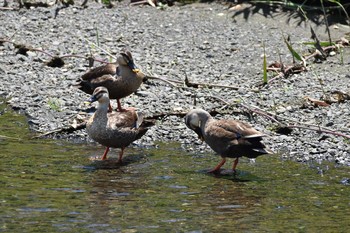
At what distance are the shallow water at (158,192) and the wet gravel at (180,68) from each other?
2.44 ft

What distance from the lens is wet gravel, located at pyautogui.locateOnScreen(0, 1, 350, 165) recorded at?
41.7 ft

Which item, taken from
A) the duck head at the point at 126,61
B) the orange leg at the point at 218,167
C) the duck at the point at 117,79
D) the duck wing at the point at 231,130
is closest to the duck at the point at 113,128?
the duck wing at the point at 231,130

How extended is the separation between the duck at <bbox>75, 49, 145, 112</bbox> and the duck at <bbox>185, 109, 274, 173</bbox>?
235cm

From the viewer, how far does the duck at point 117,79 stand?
13.3 meters

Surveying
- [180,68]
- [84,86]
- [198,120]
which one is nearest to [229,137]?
[198,120]

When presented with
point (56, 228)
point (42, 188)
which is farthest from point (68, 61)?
point (56, 228)

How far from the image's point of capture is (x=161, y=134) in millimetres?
12586

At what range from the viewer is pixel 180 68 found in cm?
1609

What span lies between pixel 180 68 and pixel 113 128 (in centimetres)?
496

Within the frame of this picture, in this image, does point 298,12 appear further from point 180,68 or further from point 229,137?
point 229,137

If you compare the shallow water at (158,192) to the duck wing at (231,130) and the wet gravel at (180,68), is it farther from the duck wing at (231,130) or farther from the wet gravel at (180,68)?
the wet gravel at (180,68)

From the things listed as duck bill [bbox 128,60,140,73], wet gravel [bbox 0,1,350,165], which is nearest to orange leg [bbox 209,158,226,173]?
wet gravel [bbox 0,1,350,165]

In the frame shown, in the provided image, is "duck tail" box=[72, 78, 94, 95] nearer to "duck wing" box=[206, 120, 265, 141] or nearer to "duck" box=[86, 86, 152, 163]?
"duck" box=[86, 86, 152, 163]

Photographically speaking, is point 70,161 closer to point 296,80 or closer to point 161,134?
point 161,134
